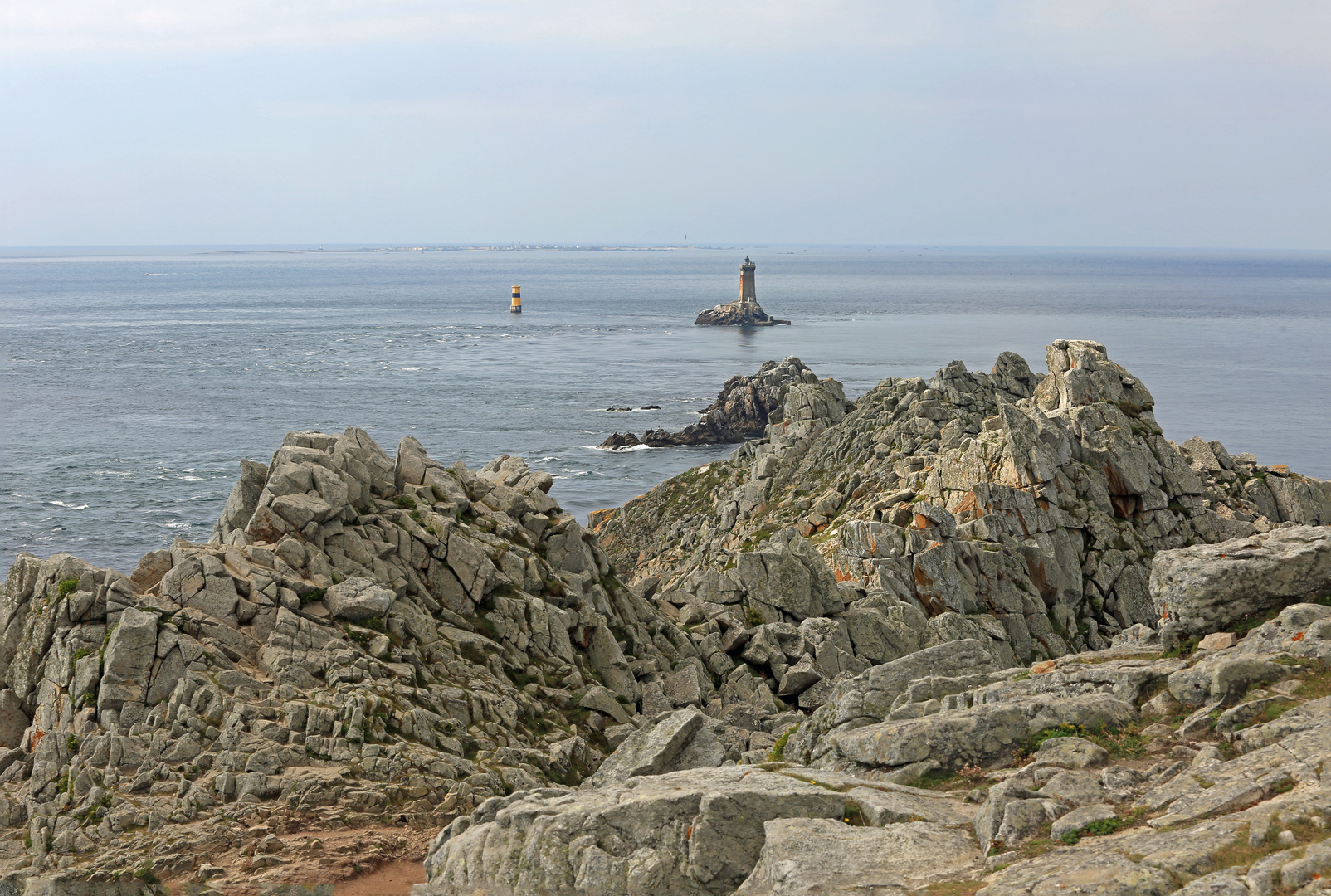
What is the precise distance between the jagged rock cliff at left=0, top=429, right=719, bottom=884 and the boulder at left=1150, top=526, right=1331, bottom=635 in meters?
10.6

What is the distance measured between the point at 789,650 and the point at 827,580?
3811mm

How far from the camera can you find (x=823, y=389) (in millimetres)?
72000

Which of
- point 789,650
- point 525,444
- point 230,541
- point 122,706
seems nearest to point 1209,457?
point 789,650

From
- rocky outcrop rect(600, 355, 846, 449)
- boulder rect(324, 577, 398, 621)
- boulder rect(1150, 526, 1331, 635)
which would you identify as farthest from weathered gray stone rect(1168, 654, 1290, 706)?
rocky outcrop rect(600, 355, 846, 449)

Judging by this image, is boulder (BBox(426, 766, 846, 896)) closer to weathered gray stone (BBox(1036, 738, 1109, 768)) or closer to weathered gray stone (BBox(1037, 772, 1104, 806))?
weathered gray stone (BBox(1037, 772, 1104, 806))

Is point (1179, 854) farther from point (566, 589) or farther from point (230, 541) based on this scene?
point (230, 541)

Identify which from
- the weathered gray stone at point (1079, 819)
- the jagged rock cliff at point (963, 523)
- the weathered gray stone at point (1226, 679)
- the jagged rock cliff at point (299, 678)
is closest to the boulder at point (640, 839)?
the weathered gray stone at point (1079, 819)

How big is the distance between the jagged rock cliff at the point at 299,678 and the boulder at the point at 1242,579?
1063cm

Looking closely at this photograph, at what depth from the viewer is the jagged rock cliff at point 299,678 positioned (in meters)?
21.9

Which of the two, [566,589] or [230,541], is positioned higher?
[230,541]

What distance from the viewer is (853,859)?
1475 centimetres

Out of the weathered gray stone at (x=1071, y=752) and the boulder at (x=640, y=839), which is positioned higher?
the weathered gray stone at (x=1071, y=752)

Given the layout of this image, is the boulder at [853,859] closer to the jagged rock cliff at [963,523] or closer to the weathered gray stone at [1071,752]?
the weathered gray stone at [1071,752]

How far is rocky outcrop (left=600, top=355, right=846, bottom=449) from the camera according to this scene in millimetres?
116188
